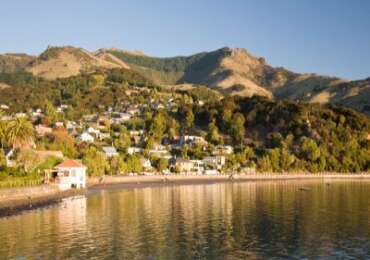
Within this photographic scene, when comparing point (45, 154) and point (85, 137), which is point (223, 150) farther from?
point (45, 154)

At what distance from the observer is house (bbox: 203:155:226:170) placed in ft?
478

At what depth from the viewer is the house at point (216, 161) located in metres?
146

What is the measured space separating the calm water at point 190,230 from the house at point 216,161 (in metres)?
75.3

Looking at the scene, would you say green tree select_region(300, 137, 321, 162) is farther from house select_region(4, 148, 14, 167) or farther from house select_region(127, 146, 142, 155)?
house select_region(4, 148, 14, 167)

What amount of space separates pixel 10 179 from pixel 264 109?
427ft

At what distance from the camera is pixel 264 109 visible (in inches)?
7392

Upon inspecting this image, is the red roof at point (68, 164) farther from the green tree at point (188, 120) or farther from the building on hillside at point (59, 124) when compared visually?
A: the green tree at point (188, 120)

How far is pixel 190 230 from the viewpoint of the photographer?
149ft

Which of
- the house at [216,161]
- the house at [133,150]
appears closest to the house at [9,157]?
the house at [133,150]

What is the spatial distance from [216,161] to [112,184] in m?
49.8

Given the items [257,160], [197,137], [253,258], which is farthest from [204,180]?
[253,258]

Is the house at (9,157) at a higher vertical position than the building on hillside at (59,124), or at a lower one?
lower

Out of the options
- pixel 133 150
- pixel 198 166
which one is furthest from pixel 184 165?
pixel 133 150

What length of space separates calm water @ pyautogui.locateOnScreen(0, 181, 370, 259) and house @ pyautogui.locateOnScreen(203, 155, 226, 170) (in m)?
75.3
